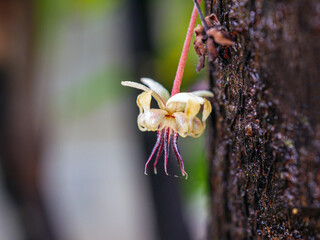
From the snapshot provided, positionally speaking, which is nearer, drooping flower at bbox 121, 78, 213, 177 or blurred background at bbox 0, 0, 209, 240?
drooping flower at bbox 121, 78, 213, 177

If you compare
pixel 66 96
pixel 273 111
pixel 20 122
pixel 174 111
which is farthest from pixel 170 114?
pixel 66 96

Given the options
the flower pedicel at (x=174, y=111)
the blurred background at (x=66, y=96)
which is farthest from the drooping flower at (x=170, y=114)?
the blurred background at (x=66, y=96)

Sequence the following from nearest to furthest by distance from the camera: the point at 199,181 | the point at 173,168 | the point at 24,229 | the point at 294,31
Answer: the point at 294,31 → the point at 173,168 → the point at 24,229 → the point at 199,181

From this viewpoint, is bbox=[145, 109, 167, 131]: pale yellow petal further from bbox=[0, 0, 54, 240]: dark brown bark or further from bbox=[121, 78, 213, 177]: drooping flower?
bbox=[0, 0, 54, 240]: dark brown bark

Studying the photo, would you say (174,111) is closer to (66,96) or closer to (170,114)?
(170,114)

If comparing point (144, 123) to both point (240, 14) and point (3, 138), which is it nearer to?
point (240, 14)

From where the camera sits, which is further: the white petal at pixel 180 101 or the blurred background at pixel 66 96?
the blurred background at pixel 66 96

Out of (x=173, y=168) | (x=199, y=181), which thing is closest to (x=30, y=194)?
(x=173, y=168)

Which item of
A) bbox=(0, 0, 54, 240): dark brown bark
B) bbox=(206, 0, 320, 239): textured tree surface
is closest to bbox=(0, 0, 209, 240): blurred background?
bbox=(0, 0, 54, 240): dark brown bark

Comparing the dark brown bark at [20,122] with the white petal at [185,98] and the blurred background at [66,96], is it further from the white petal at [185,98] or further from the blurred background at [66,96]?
the white petal at [185,98]
